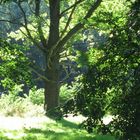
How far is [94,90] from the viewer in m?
8.32

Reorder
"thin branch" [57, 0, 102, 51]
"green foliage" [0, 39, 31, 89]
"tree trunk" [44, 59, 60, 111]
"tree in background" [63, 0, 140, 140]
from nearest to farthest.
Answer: "tree in background" [63, 0, 140, 140], "green foliage" [0, 39, 31, 89], "thin branch" [57, 0, 102, 51], "tree trunk" [44, 59, 60, 111]

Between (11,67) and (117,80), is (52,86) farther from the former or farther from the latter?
(117,80)

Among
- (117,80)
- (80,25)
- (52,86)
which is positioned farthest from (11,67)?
(52,86)

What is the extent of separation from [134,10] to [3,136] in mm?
5679

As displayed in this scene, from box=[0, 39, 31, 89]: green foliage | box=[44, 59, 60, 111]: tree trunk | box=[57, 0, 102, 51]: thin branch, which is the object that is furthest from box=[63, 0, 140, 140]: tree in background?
box=[44, 59, 60, 111]: tree trunk

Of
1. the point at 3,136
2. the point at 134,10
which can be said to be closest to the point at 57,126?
the point at 3,136

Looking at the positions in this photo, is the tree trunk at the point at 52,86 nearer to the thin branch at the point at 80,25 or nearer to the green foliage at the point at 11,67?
the thin branch at the point at 80,25

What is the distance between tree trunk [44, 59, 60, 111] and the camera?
23.1 metres

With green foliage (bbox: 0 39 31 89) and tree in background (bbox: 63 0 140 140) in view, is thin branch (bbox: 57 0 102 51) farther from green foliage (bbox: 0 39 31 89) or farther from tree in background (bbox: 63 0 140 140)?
tree in background (bbox: 63 0 140 140)

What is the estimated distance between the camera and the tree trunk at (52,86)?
23.1 meters

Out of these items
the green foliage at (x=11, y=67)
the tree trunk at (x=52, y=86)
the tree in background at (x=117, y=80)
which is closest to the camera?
the tree in background at (x=117, y=80)

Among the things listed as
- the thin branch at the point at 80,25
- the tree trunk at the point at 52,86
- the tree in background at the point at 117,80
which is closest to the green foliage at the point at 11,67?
the tree in background at the point at 117,80

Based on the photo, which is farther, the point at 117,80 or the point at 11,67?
the point at 11,67

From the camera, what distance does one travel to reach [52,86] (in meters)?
23.2
